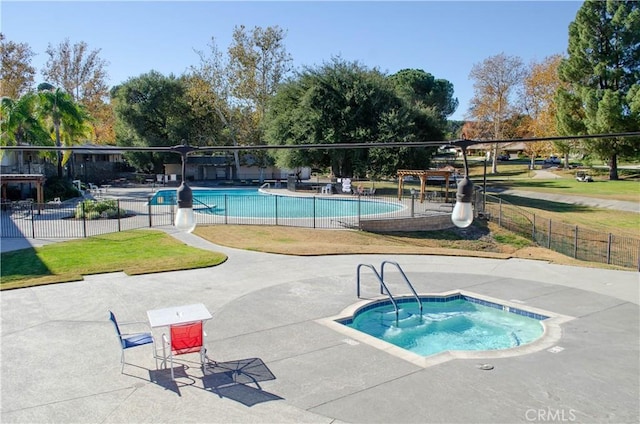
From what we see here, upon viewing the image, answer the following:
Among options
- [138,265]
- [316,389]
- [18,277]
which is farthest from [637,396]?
[18,277]

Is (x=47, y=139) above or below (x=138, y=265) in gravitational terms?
above

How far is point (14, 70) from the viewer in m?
48.2

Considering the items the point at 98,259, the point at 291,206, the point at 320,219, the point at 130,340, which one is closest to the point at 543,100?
the point at 291,206

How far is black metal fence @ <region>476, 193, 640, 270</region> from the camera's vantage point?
18.8m

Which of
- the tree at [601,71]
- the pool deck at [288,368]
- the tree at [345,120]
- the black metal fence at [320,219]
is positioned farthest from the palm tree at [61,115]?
the tree at [601,71]

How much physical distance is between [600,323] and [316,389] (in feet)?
20.6

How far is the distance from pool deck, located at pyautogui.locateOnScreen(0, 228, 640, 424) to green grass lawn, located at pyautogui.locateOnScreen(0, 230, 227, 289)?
3.91ft

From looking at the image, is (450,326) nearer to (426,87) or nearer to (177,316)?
(177,316)

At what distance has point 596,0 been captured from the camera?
4175 centimetres

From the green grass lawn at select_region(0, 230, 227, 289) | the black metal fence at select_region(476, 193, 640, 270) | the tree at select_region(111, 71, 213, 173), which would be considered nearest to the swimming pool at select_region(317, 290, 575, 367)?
the green grass lawn at select_region(0, 230, 227, 289)

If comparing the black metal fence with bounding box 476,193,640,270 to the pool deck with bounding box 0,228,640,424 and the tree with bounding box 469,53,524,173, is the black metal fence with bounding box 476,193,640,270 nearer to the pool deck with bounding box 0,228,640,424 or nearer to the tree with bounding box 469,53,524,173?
the pool deck with bounding box 0,228,640,424

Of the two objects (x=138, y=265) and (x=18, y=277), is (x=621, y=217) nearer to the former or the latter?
(x=138, y=265)

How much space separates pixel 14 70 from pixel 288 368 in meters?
52.9

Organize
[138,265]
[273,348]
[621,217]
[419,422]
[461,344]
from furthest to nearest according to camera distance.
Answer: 1. [621,217]
2. [138,265]
3. [461,344]
4. [273,348]
5. [419,422]
